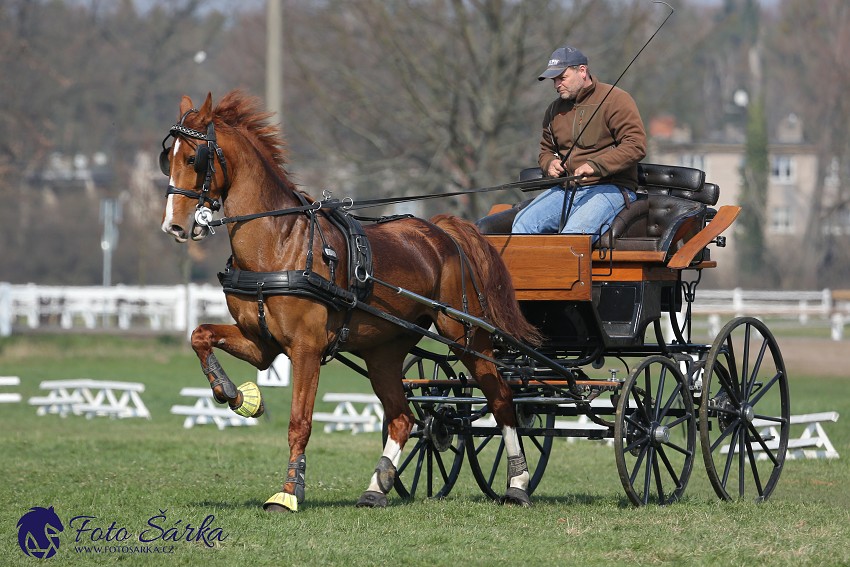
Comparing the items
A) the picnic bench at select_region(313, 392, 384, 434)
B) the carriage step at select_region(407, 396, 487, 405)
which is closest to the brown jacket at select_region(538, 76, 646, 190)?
the carriage step at select_region(407, 396, 487, 405)

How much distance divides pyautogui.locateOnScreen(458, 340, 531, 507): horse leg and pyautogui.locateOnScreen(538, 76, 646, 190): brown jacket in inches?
58.5

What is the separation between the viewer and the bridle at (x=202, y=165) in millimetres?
8289

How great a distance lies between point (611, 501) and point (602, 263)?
65.2 inches

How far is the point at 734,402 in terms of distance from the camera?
10164mm

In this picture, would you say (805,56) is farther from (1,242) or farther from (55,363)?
(55,363)

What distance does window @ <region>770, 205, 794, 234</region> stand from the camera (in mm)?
64812

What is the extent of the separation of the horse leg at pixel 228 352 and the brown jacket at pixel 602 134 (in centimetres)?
273

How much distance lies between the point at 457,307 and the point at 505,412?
0.83m

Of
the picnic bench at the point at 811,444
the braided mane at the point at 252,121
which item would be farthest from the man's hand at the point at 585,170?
the picnic bench at the point at 811,444

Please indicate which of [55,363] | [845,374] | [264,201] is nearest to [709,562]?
[264,201]

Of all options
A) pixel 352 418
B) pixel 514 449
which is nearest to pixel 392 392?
pixel 514 449

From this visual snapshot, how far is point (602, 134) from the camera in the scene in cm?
988

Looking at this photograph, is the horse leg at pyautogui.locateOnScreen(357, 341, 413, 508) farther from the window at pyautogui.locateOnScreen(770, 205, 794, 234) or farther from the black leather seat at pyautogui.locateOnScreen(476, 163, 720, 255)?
the window at pyautogui.locateOnScreen(770, 205, 794, 234)

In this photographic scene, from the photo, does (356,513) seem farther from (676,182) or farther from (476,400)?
(676,182)
